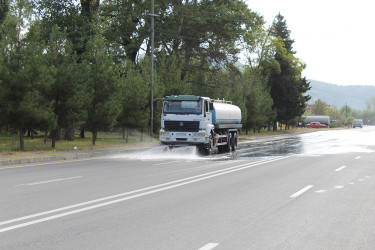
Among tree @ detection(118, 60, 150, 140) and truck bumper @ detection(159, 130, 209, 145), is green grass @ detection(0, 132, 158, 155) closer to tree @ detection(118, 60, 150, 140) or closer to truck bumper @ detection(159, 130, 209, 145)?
tree @ detection(118, 60, 150, 140)

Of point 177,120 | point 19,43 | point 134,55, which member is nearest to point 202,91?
point 134,55

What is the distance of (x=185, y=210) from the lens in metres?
8.28

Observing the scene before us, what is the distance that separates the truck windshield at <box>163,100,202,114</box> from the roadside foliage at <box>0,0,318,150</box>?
12.6 ft

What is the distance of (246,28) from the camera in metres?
44.3

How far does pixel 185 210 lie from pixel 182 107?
52.6 feet

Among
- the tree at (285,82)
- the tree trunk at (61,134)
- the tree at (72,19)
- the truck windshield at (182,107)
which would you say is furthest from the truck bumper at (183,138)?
A: the tree at (285,82)

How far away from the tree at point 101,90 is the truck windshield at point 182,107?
3.81m

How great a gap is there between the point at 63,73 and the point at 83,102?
173 centimetres

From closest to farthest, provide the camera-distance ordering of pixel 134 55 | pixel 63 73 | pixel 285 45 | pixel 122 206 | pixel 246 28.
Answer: pixel 122 206 < pixel 63 73 < pixel 246 28 < pixel 134 55 < pixel 285 45

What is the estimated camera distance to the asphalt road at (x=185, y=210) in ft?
20.1

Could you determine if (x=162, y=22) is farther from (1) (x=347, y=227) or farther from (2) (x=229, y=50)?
(1) (x=347, y=227)

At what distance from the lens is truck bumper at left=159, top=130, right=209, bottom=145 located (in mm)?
23406

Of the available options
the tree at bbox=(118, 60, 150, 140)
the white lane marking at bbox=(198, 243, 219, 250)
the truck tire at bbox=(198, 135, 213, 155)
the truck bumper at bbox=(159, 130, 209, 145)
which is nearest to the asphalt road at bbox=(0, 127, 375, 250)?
the white lane marking at bbox=(198, 243, 219, 250)

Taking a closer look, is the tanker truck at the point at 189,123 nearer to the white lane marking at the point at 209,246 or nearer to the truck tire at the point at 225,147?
the truck tire at the point at 225,147
